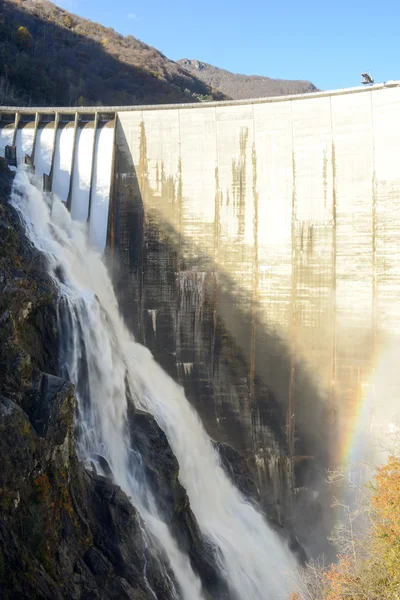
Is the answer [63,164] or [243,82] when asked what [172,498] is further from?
[243,82]

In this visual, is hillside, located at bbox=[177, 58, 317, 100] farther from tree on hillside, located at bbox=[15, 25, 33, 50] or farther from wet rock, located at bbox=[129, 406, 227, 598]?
wet rock, located at bbox=[129, 406, 227, 598]

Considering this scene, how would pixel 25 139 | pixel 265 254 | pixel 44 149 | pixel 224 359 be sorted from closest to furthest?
pixel 224 359, pixel 265 254, pixel 44 149, pixel 25 139

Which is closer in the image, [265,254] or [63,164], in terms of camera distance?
[265,254]

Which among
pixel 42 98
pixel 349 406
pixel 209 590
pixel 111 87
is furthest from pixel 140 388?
pixel 111 87

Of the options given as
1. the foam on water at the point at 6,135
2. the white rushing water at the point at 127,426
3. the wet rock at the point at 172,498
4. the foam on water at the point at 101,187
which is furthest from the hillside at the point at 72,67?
the wet rock at the point at 172,498

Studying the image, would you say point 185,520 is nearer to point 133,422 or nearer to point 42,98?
point 133,422

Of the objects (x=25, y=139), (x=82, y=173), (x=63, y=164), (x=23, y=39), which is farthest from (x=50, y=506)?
(x=23, y=39)

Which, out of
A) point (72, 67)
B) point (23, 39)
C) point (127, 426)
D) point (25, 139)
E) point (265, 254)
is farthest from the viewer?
point (72, 67)
